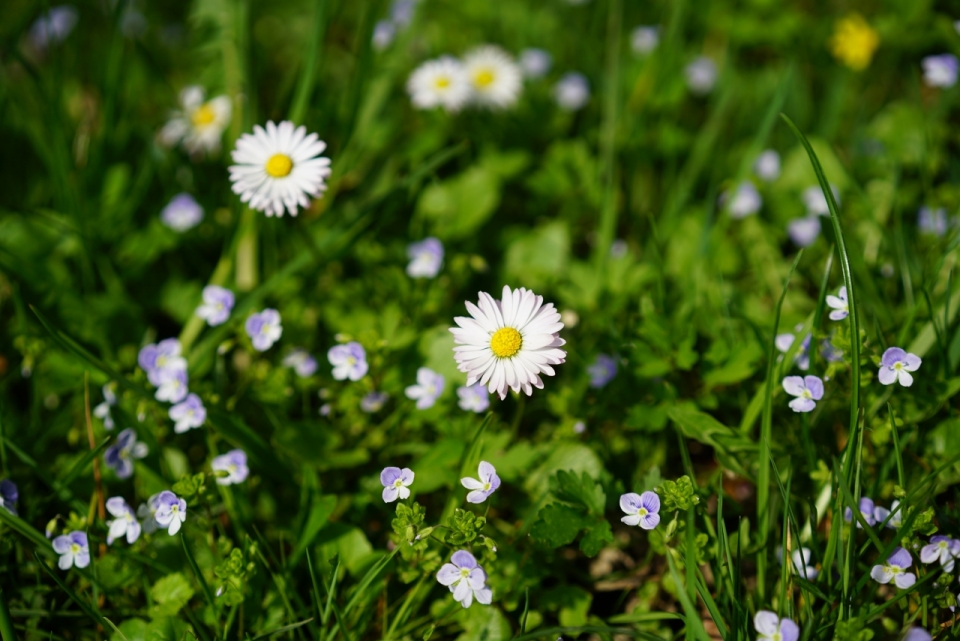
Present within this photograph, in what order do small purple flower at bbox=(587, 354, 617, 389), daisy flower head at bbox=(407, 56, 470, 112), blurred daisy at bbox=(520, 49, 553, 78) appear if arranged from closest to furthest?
small purple flower at bbox=(587, 354, 617, 389) → daisy flower head at bbox=(407, 56, 470, 112) → blurred daisy at bbox=(520, 49, 553, 78)

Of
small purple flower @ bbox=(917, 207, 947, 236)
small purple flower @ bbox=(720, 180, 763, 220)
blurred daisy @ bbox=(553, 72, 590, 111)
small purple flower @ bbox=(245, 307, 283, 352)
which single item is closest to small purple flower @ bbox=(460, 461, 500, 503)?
small purple flower @ bbox=(245, 307, 283, 352)

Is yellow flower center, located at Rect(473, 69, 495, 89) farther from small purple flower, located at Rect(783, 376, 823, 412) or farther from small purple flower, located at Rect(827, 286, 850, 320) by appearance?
small purple flower, located at Rect(783, 376, 823, 412)

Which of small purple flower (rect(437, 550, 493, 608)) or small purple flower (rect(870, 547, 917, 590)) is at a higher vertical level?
small purple flower (rect(870, 547, 917, 590))

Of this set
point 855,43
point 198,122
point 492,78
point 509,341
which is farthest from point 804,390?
point 198,122

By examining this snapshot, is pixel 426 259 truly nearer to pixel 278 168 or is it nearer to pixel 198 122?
pixel 278 168

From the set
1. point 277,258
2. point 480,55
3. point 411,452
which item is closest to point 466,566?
point 411,452

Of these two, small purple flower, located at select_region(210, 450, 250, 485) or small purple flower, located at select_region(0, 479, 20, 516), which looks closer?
small purple flower, located at select_region(0, 479, 20, 516)

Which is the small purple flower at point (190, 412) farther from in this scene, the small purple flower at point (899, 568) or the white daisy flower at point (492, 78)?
the white daisy flower at point (492, 78)
